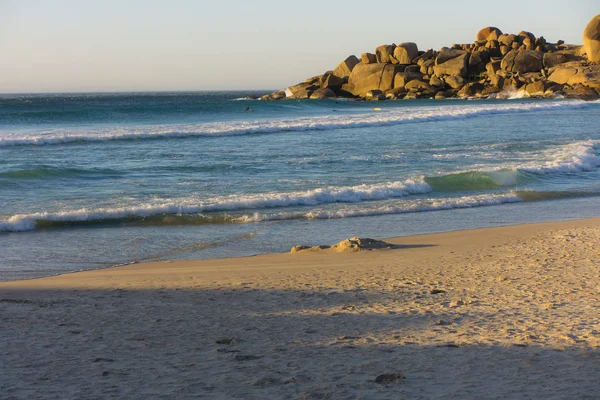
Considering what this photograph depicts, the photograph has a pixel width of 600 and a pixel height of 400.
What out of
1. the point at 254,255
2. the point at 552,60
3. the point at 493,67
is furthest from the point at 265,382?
the point at 552,60

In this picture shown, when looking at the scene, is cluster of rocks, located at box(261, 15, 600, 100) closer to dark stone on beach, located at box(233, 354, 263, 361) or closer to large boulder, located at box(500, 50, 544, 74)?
large boulder, located at box(500, 50, 544, 74)

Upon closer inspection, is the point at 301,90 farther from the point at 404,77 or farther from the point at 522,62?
the point at 522,62

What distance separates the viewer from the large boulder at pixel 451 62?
69125mm

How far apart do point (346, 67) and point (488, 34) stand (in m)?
16.6

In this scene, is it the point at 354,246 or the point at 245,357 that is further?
the point at 354,246

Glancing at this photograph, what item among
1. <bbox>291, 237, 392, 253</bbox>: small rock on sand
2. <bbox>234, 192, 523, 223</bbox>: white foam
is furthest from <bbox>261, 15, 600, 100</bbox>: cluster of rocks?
<bbox>291, 237, 392, 253</bbox>: small rock on sand

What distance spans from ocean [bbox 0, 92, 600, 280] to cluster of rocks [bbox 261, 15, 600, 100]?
3792cm

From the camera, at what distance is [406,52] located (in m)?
72.5

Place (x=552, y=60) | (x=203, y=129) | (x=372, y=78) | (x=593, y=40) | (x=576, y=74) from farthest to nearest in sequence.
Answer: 1. (x=372, y=78)
2. (x=552, y=60)
3. (x=593, y=40)
4. (x=576, y=74)
5. (x=203, y=129)

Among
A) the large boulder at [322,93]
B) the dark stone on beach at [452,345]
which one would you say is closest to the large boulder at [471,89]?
the large boulder at [322,93]

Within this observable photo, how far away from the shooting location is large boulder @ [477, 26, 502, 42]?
75812mm

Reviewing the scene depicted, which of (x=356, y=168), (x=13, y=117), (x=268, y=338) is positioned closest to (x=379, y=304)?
(x=268, y=338)

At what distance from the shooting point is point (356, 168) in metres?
17.7

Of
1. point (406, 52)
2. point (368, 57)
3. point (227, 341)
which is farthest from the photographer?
point (368, 57)
